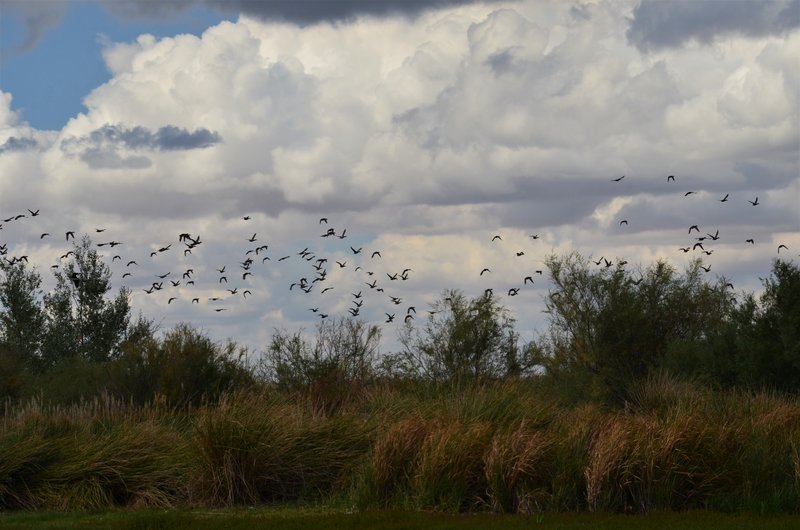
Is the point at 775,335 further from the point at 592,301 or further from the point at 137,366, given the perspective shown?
the point at 137,366

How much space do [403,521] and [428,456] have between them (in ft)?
6.60

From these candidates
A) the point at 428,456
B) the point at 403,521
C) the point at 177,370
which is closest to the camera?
the point at 403,521

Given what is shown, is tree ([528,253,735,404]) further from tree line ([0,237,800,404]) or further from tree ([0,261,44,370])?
tree ([0,261,44,370])

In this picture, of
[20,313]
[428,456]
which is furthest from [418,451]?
[20,313]

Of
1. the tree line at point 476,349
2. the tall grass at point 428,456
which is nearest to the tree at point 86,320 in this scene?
the tree line at point 476,349

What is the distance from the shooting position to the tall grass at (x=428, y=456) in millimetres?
18000

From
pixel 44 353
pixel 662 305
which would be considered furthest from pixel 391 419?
pixel 44 353

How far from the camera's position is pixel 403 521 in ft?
54.2

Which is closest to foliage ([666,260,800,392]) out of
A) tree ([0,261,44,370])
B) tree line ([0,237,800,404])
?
tree line ([0,237,800,404])

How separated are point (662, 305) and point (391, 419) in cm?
2506

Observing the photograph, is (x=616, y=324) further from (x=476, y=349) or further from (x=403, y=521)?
(x=403, y=521)

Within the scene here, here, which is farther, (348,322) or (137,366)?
(348,322)

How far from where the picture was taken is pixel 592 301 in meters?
43.5

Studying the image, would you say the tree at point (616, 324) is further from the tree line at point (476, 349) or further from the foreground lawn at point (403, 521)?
the foreground lawn at point (403, 521)
